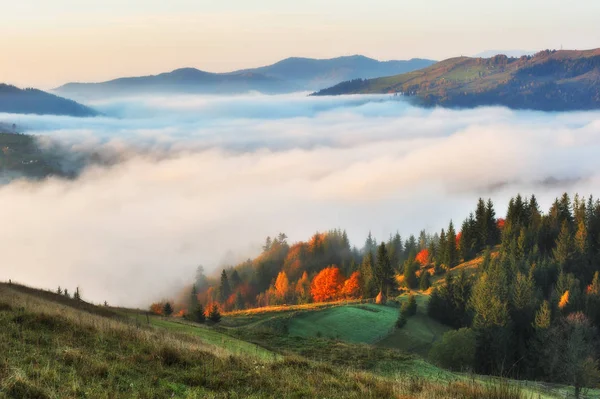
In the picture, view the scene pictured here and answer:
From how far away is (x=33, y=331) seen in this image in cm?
1493

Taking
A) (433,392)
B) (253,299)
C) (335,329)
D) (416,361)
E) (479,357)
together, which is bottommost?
(253,299)

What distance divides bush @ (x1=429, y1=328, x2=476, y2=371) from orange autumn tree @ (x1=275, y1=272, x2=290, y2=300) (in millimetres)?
98702

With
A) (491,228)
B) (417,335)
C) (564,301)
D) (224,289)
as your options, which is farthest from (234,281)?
(564,301)

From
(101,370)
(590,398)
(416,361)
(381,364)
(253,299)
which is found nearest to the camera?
(101,370)

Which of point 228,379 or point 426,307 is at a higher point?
point 228,379

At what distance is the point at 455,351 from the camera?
61.9 meters

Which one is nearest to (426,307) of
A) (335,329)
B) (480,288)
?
(480,288)

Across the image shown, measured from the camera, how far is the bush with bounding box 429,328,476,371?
61312 mm

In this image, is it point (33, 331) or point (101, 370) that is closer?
point (101, 370)

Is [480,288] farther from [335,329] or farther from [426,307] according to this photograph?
[335,329]

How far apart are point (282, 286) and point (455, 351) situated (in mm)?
108006

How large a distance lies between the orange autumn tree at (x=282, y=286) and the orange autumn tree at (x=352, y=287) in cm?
3478

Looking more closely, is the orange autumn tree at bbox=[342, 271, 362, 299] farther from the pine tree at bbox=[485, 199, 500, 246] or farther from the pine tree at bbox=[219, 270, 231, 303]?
the pine tree at bbox=[219, 270, 231, 303]

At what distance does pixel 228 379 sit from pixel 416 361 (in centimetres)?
2357
